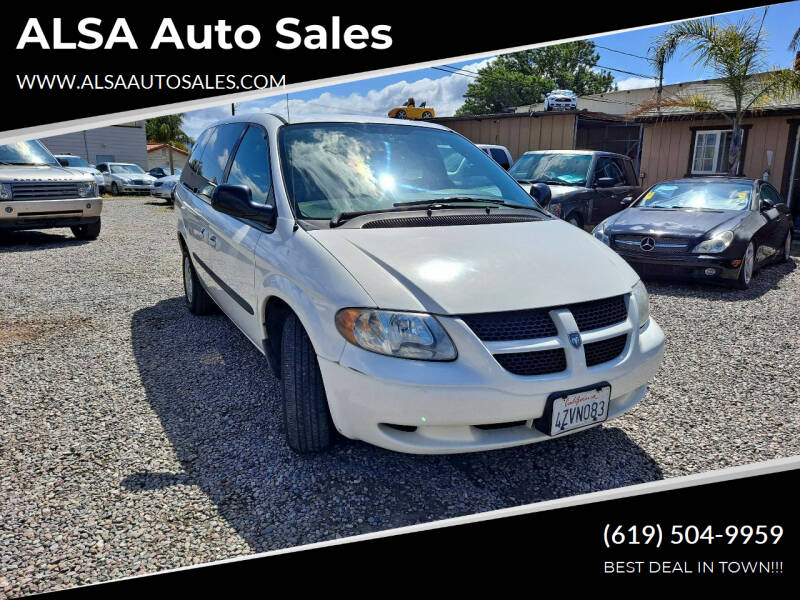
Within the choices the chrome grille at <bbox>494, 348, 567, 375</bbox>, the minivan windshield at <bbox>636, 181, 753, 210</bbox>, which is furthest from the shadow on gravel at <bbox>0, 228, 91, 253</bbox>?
the chrome grille at <bbox>494, 348, 567, 375</bbox>

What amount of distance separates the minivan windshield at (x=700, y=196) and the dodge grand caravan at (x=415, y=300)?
5.20 metres

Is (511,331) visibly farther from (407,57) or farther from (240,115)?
(407,57)

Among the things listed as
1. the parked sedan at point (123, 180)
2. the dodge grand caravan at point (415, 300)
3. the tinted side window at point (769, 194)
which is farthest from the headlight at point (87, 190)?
the parked sedan at point (123, 180)

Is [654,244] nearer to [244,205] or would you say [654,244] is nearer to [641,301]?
[641,301]

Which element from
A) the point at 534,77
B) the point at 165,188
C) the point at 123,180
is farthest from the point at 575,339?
the point at 534,77

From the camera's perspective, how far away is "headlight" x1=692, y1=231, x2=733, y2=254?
671 centimetres

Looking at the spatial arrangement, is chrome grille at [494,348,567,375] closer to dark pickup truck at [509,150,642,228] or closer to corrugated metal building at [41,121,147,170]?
dark pickup truck at [509,150,642,228]

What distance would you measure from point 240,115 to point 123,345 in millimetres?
2020

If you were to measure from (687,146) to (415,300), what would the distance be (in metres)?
15.0

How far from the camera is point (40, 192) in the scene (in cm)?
906

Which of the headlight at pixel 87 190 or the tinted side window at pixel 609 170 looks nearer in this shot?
the headlight at pixel 87 190

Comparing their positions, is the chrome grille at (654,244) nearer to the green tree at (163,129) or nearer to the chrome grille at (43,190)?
the chrome grille at (43,190)

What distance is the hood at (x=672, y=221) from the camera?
698 centimetres

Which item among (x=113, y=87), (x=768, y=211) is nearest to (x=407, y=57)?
(x=113, y=87)
